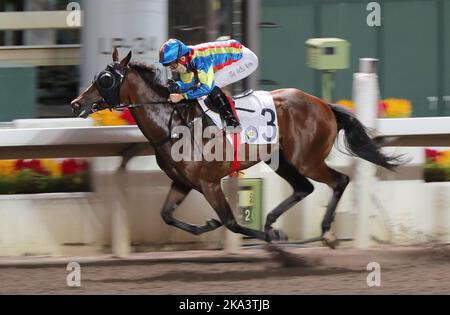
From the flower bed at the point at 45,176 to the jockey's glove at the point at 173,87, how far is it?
1.28 m

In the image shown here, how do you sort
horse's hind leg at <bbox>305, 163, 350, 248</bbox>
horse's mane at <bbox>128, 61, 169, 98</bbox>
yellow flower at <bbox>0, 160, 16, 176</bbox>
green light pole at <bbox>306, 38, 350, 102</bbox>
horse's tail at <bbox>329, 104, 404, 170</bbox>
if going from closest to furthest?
horse's mane at <bbox>128, 61, 169, 98</bbox>
horse's hind leg at <bbox>305, 163, 350, 248</bbox>
horse's tail at <bbox>329, 104, 404, 170</bbox>
yellow flower at <bbox>0, 160, 16, 176</bbox>
green light pole at <bbox>306, 38, 350, 102</bbox>

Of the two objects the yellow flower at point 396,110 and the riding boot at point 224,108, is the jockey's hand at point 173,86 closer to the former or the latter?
the riding boot at point 224,108

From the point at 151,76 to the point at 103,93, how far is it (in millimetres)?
459

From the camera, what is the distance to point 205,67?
7.55 metres

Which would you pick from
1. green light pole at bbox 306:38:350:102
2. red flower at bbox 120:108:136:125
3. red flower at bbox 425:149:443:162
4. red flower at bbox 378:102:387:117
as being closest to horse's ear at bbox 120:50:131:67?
red flower at bbox 120:108:136:125

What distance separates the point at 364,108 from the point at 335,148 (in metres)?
0.44

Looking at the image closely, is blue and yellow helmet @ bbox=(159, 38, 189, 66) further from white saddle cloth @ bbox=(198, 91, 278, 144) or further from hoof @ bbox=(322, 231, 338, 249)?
hoof @ bbox=(322, 231, 338, 249)

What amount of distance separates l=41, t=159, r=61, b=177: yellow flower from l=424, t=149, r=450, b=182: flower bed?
10.8ft

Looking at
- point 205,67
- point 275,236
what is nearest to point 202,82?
point 205,67

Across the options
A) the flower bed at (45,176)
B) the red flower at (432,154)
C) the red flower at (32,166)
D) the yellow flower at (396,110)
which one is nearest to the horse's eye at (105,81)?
the flower bed at (45,176)

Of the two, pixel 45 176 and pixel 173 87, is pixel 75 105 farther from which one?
pixel 45 176

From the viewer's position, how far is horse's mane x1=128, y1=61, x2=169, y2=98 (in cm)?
775

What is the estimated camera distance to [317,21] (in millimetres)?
13727

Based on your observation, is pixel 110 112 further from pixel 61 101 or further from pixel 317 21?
pixel 317 21
